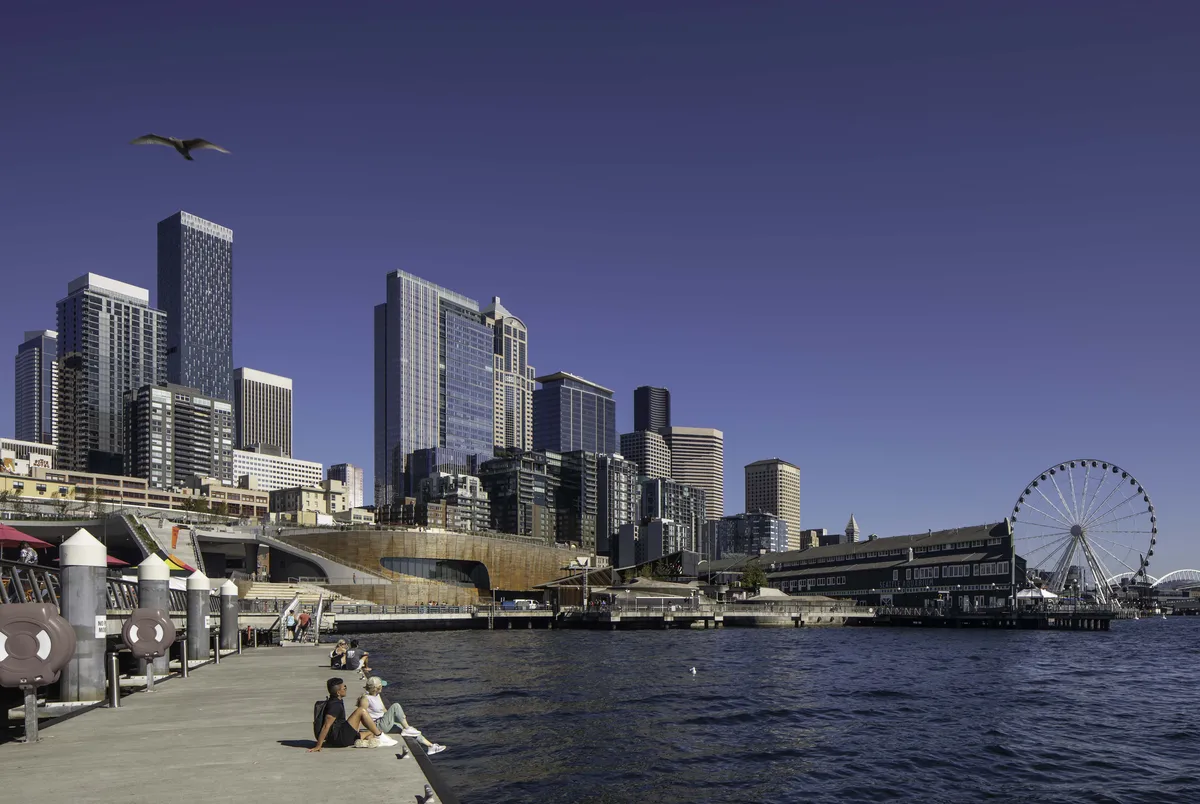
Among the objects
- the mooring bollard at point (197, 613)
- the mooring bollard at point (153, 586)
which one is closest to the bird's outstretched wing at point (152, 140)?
the mooring bollard at point (153, 586)

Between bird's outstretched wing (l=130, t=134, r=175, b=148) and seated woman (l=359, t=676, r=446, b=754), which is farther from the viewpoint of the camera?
bird's outstretched wing (l=130, t=134, r=175, b=148)

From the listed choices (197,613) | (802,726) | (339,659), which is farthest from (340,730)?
(197,613)

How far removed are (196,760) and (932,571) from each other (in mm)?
168620

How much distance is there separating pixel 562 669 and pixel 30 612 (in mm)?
45943

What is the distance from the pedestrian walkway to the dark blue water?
20.5 feet

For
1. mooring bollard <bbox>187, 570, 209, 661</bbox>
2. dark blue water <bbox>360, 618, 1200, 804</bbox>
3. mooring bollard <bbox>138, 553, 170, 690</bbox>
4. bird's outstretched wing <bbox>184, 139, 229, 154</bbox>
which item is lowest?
dark blue water <bbox>360, 618, 1200, 804</bbox>

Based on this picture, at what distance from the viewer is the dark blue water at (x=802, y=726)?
90.0 feet

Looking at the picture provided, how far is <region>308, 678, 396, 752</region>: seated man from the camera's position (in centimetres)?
1947

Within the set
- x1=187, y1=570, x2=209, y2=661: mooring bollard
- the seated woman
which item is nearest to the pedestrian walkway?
the seated woman

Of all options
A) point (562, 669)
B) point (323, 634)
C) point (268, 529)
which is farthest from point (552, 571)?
point (562, 669)

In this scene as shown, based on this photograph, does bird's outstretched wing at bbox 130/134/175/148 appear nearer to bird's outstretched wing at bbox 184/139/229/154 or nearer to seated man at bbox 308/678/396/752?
bird's outstretched wing at bbox 184/139/229/154

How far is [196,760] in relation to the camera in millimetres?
18281

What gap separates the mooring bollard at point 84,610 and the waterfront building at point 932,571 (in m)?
144

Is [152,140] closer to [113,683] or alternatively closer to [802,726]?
[113,683]
